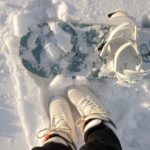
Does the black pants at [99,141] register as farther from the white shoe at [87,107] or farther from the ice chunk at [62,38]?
the ice chunk at [62,38]

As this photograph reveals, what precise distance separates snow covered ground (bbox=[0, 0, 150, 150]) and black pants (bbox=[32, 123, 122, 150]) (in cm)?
18

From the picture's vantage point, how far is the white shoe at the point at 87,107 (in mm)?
1792

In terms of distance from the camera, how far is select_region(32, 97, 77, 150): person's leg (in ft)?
5.46

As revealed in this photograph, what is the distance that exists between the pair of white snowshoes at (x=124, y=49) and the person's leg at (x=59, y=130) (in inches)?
9.5

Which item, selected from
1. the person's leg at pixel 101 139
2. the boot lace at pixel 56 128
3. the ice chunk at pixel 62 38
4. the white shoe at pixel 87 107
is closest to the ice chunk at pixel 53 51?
the ice chunk at pixel 62 38

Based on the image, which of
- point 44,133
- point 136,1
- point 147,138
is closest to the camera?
point 44,133

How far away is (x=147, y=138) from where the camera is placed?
190 cm

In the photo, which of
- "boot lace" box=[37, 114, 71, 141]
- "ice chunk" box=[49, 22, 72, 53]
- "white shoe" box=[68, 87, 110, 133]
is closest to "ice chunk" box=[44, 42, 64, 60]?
"ice chunk" box=[49, 22, 72, 53]

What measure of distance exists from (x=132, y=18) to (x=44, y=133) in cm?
66

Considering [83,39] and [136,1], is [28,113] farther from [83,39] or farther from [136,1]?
[136,1]

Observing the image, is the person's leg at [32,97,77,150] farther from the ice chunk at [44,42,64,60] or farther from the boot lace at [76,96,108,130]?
the ice chunk at [44,42,64,60]

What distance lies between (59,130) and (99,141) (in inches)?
8.8

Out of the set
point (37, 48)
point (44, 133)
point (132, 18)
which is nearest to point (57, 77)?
point (37, 48)

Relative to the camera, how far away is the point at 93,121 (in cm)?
178
